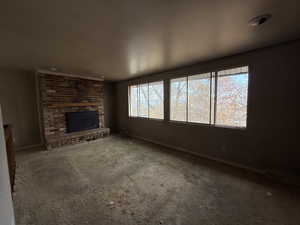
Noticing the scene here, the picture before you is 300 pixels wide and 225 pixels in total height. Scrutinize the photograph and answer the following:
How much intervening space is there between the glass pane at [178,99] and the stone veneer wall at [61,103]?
3.00m

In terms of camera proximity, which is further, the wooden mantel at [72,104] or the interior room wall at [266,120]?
→ the wooden mantel at [72,104]

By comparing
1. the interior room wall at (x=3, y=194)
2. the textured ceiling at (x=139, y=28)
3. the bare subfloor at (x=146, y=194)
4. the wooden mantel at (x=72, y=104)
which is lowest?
the bare subfloor at (x=146, y=194)

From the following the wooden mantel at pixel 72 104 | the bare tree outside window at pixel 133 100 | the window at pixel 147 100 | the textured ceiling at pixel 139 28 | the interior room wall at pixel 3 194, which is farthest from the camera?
the bare tree outside window at pixel 133 100

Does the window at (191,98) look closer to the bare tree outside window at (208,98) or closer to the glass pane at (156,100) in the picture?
the bare tree outside window at (208,98)

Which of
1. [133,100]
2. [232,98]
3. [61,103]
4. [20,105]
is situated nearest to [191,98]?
[232,98]

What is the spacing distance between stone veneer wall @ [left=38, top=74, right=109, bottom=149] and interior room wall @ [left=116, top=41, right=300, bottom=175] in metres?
3.90

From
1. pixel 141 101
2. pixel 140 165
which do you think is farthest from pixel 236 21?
pixel 141 101

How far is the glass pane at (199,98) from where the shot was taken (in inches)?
128

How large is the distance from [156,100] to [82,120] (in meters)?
2.83

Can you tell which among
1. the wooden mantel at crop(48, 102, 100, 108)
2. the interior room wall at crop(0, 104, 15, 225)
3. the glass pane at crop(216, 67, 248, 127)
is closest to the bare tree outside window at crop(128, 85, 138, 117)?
the wooden mantel at crop(48, 102, 100, 108)

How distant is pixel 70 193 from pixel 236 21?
3.31 meters

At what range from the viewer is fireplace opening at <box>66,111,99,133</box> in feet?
15.0

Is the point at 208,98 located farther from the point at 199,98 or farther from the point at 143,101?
the point at 143,101

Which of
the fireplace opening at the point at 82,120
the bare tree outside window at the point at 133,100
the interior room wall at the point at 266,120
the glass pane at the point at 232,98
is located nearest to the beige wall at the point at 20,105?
the fireplace opening at the point at 82,120
